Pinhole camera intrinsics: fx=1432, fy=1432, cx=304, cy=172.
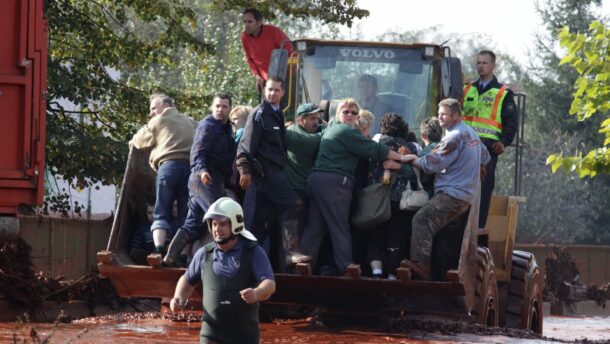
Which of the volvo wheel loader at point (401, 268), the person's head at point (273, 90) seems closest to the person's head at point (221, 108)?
the person's head at point (273, 90)

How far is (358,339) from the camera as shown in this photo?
13344mm

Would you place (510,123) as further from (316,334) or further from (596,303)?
(596,303)

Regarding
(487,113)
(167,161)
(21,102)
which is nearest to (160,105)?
(167,161)

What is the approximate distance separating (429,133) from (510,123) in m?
2.06

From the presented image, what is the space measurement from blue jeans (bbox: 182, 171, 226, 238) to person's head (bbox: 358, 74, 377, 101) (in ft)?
9.03

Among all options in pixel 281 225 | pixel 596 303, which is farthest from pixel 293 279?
pixel 596 303

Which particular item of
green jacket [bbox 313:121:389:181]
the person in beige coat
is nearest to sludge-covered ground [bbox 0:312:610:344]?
the person in beige coat

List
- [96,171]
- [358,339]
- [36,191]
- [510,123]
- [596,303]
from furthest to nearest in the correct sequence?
[596,303] < [96,171] < [510,123] < [358,339] < [36,191]

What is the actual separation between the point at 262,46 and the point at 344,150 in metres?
3.06

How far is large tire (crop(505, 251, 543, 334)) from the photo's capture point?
52.3 ft

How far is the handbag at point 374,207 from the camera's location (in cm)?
1359

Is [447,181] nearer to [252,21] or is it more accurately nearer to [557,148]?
[252,21]

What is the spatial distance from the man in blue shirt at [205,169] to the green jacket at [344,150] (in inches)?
36.4

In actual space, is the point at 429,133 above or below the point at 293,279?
above
